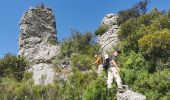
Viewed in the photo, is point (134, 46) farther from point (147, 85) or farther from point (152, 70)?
point (147, 85)

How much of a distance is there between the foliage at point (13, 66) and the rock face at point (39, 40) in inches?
26.3

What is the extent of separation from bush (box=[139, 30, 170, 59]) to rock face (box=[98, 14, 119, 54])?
12.2 feet

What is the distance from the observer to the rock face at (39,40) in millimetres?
31016

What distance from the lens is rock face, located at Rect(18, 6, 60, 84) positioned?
31.0 metres

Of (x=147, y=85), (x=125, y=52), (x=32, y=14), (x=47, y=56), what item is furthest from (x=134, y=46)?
(x=32, y=14)

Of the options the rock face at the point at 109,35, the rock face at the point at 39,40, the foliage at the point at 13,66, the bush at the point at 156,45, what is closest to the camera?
the bush at the point at 156,45

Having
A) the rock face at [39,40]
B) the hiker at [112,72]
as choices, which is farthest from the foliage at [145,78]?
the rock face at [39,40]

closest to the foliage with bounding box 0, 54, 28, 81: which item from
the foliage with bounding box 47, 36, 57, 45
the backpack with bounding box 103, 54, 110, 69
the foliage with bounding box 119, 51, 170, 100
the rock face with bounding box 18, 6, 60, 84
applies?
the rock face with bounding box 18, 6, 60, 84

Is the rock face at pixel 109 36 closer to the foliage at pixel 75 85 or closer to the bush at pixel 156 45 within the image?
the foliage at pixel 75 85

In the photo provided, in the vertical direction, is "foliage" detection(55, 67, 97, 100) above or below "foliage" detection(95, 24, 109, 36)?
below

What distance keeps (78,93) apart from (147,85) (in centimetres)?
332

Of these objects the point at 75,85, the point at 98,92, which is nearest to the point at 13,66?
the point at 75,85

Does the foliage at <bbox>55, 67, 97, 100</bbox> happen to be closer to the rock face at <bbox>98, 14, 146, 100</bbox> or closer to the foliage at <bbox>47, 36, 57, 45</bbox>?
the rock face at <bbox>98, 14, 146, 100</bbox>

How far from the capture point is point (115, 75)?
17328 millimetres
